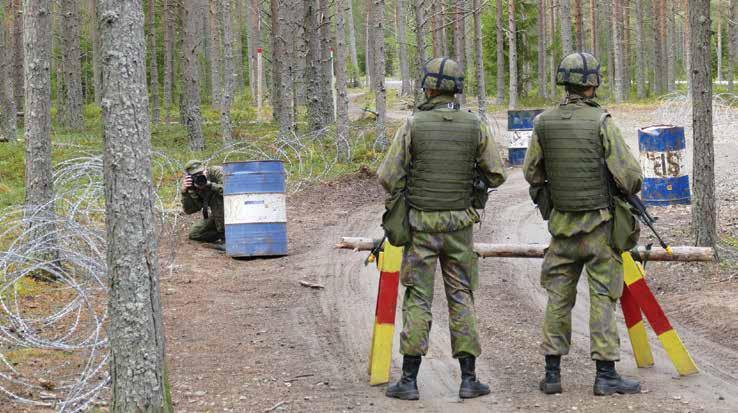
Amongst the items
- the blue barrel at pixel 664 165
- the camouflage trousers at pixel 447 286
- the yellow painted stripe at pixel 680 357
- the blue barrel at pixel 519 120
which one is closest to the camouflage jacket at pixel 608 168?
the camouflage trousers at pixel 447 286

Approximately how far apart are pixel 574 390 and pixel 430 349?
1.63 metres

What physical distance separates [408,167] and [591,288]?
1526 mm

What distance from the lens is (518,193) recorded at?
17625 millimetres

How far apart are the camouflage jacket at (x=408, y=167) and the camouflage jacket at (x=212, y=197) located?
23.3 feet

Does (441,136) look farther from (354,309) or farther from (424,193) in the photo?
(354,309)

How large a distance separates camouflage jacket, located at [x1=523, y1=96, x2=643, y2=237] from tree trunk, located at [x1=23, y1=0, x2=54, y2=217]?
585 centimetres

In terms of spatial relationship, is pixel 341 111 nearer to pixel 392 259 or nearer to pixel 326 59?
pixel 326 59

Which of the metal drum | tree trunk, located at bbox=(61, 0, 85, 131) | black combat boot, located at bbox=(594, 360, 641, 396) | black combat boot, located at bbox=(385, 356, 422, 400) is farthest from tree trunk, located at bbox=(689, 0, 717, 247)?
tree trunk, located at bbox=(61, 0, 85, 131)

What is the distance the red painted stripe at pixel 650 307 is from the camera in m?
6.86

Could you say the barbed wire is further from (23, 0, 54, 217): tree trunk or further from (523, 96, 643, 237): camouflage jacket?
(523, 96, 643, 237): camouflage jacket

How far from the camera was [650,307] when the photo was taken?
6945 mm

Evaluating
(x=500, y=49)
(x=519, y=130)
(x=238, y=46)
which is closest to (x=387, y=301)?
(x=519, y=130)

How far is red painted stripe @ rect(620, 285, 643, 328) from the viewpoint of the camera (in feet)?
22.9

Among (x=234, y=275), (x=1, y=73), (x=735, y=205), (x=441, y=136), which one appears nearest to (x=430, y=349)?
(x=441, y=136)
